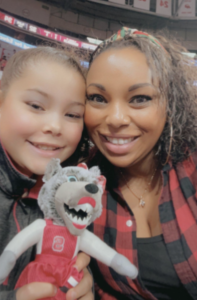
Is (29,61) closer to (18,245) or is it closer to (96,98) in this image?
(96,98)

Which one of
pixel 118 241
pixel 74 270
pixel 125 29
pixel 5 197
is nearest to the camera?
A: pixel 74 270

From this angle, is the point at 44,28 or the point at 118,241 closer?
the point at 118,241

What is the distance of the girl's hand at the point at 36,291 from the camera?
18.7 inches

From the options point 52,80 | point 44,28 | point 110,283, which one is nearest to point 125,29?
point 52,80

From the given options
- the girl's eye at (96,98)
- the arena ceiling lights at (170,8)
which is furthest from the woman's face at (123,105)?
the arena ceiling lights at (170,8)

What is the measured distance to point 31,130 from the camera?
0.62 metres

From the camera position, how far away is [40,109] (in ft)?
2.09

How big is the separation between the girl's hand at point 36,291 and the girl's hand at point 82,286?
0.16 feet

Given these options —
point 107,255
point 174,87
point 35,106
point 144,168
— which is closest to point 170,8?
point 174,87

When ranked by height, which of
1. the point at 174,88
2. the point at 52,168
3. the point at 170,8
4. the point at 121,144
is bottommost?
the point at 52,168

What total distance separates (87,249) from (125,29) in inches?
33.9

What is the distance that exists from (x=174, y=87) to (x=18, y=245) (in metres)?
0.75

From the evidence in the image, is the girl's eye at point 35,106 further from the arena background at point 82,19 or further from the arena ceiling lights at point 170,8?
the arena ceiling lights at point 170,8

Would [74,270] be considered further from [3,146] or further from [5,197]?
[3,146]
